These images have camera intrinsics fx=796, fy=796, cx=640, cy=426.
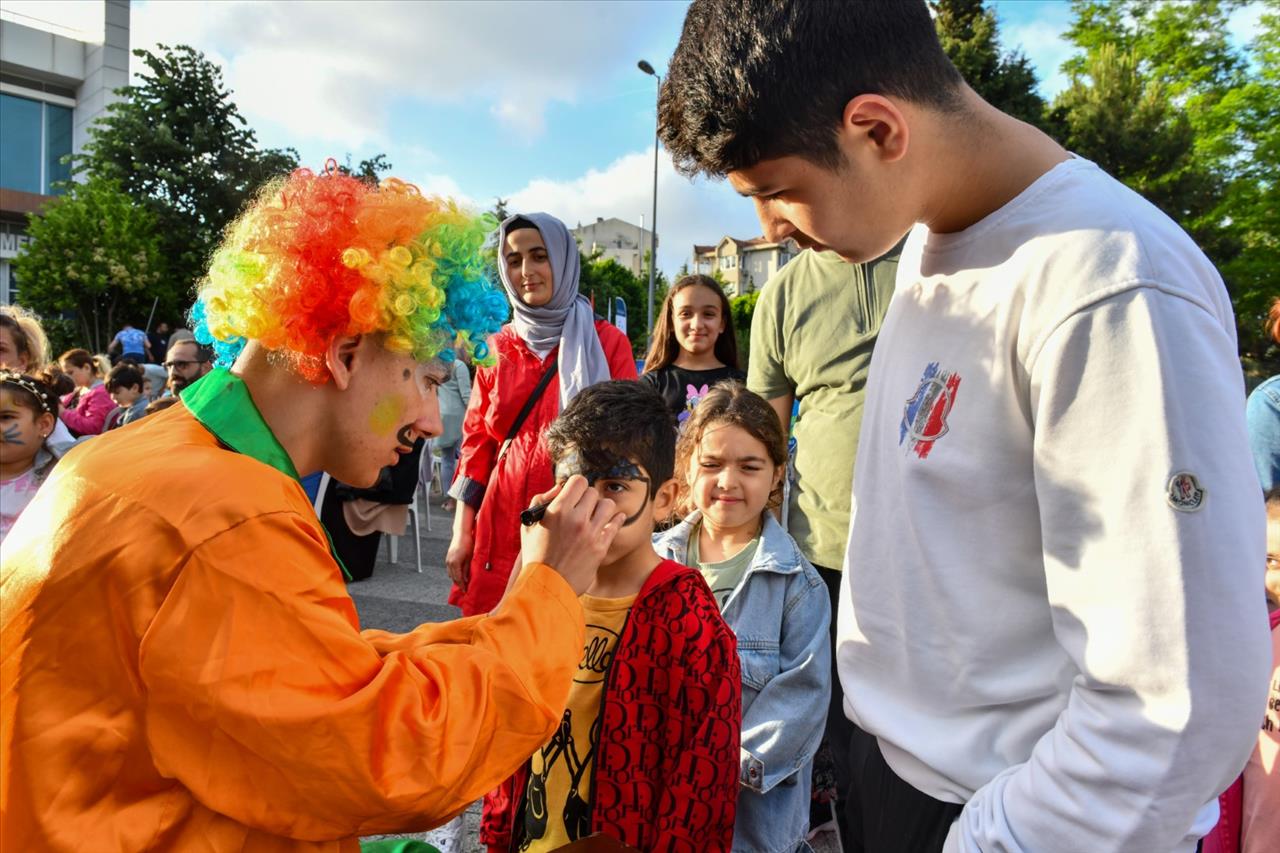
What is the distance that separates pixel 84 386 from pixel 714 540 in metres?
9.10

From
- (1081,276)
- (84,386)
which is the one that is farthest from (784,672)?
(84,386)

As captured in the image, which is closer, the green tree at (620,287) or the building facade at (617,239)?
the green tree at (620,287)

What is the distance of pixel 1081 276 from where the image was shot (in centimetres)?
91

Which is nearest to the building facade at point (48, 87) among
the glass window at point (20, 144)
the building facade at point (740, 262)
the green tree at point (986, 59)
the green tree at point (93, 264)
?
the glass window at point (20, 144)

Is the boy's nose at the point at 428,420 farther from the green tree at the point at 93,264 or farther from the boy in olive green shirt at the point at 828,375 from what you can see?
the green tree at the point at 93,264

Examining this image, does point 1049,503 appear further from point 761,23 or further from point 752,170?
point 761,23

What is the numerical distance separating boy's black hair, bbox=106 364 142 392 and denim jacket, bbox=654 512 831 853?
6.57 meters

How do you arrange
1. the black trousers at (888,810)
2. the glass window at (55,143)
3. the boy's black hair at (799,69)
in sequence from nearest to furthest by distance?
the boy's black hair at (799,69)
the black trousers at (888,810)
the glass window at (55,143)

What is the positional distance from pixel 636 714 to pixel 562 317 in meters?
2.06

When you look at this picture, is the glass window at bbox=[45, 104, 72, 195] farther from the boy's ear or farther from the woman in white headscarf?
the boy's ear

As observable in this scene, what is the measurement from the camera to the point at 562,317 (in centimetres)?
364

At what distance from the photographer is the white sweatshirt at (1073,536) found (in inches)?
32.2

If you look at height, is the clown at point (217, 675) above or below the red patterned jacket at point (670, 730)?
above

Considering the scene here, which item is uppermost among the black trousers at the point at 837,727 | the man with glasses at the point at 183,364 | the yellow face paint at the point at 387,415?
the yellow face paint at the point at 387,415
